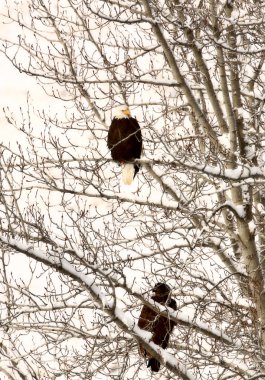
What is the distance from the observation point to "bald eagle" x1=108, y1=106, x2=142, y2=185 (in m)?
9.00

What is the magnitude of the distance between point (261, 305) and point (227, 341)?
1.87ft

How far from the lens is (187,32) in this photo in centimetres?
868

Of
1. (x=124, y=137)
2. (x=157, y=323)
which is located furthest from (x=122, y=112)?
(x=157, y=323)

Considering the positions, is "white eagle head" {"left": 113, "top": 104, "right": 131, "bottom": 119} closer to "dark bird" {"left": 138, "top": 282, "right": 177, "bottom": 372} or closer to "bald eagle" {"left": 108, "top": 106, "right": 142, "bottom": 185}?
"bald eagle" {"left": 108, "top": 106, "right": 142, "bottom": 185}

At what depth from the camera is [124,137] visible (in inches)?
355

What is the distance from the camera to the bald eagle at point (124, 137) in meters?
9.00

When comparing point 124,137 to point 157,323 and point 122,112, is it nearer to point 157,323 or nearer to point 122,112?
point 122,112

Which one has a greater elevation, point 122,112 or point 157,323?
point 122,112

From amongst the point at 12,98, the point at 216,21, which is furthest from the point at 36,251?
the point at 12,98

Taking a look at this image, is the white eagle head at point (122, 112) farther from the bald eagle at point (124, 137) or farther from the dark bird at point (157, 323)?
the dark bird at point (157, 323)

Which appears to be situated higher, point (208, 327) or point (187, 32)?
point (187, 32)

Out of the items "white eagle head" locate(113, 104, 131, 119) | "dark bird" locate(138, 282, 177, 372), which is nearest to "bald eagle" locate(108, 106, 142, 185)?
"white eagle head" locate(113, 104, 131, 119)

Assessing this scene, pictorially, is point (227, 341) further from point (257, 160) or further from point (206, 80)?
point (206, 80)

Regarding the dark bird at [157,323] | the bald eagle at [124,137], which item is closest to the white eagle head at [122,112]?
the bald eagle at [124,137]
